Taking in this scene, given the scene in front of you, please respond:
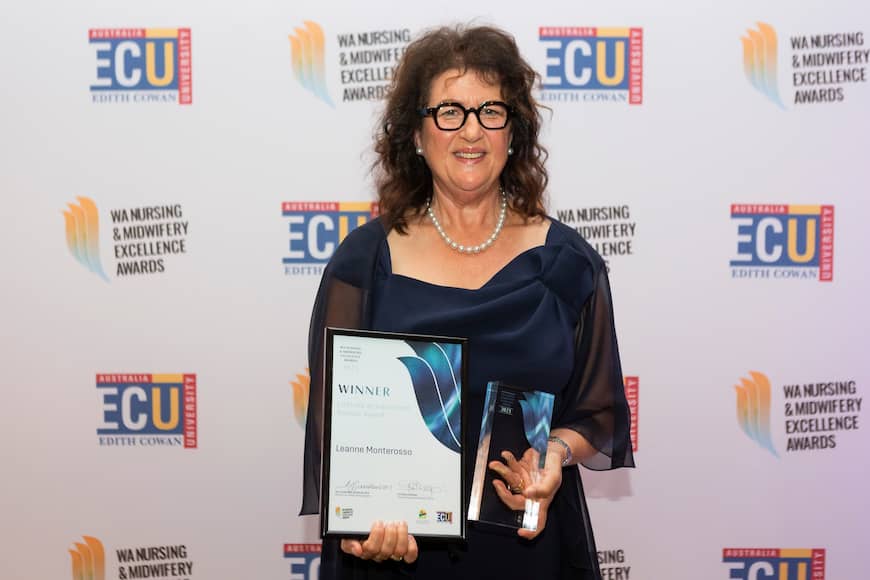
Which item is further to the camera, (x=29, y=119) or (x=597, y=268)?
(x=29, y=119)

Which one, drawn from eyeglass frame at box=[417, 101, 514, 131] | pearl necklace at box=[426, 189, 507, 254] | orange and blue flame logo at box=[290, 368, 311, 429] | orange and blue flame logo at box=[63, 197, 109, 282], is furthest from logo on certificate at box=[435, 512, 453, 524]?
orange and blue flame logo at box=[63, 197, 109, 282]

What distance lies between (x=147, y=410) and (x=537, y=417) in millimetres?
1642

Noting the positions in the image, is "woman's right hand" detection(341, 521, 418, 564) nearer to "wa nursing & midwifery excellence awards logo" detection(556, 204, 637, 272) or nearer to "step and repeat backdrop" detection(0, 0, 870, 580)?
"step and repeat backdrop" detection(0, 0, 870, 580)

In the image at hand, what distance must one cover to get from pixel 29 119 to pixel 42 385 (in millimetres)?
863

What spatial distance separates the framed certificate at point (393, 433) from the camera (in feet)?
5.32

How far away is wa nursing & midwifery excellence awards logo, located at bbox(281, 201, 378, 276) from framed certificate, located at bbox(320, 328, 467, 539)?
1.26 metres

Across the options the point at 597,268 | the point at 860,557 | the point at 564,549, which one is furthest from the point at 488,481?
the point at 860,557

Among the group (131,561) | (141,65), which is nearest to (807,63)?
(141,65)

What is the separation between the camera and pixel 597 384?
1946 mm

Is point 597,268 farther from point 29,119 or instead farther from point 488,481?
point 29,119

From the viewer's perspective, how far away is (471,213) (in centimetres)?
204

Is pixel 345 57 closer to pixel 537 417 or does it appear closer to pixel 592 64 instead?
pixel 592 64

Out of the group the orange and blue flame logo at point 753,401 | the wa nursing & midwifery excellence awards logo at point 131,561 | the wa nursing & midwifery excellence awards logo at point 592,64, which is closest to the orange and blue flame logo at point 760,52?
the wa nursing & midwifery excellence awards logo at point 592,64

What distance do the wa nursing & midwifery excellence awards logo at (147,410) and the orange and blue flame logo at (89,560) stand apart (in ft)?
1.12
